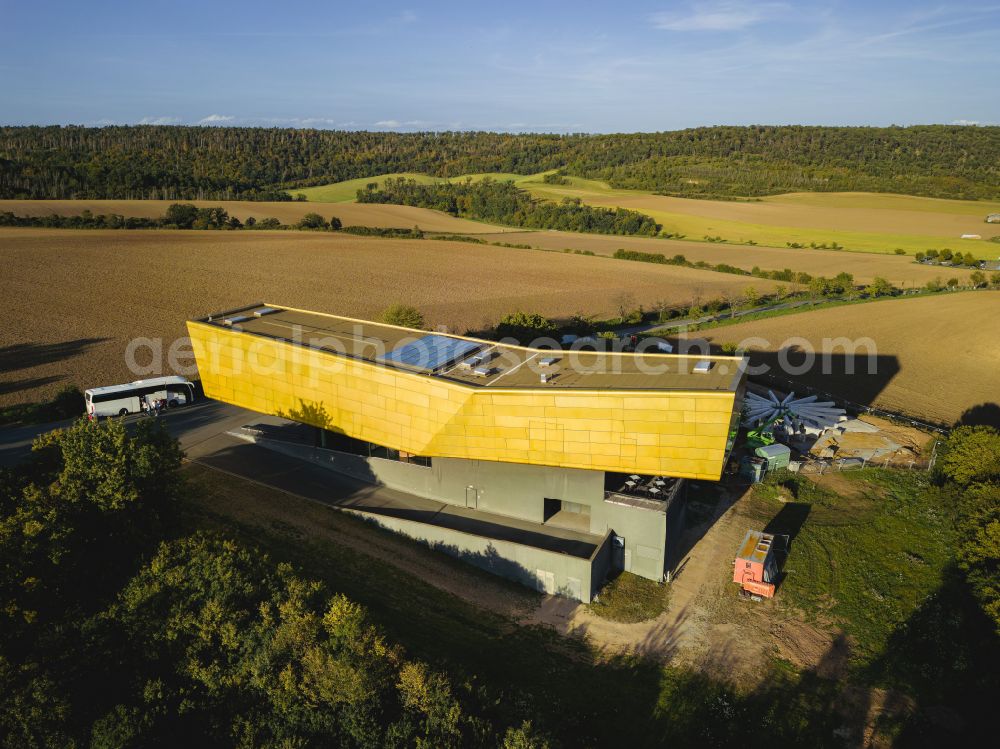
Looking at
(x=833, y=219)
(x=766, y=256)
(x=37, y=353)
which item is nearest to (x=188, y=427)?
(x=37, y=353)

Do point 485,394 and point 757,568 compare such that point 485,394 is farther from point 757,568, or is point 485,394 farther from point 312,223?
point 312,223

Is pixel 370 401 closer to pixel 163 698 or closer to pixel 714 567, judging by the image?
pixel 163 698

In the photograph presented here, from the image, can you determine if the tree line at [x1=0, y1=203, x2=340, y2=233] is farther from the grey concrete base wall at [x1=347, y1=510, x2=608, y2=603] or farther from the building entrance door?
the building entrance door

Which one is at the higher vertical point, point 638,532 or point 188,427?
point 638,532

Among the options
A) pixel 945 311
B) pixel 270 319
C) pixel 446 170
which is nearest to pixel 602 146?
pixel 446 170

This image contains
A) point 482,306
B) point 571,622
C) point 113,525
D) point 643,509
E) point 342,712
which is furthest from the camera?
point 482,306

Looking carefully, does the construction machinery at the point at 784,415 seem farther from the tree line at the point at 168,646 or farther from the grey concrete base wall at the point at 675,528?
the tree line at the point at 168,646

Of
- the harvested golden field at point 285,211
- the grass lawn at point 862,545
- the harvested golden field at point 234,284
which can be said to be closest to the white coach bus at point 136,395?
the harvested golden field at point 234,284
